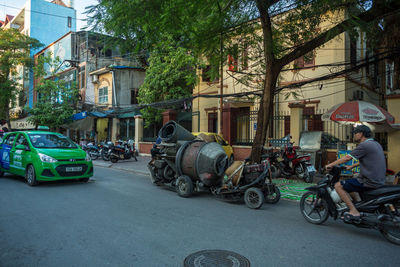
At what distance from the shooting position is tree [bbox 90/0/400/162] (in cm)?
715

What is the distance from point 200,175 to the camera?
7.80 metres

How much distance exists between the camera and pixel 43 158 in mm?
8344

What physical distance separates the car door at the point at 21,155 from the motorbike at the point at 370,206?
26.3 feet

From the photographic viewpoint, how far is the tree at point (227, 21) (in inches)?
281

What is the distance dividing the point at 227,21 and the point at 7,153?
8478 millimetres

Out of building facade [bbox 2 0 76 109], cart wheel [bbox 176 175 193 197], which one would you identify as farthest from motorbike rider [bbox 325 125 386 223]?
building facade [bbox 2 0 76 109]

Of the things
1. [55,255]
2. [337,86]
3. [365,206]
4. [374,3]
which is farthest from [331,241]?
[337,86]

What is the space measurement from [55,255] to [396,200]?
484 cm

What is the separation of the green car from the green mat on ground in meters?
6.08

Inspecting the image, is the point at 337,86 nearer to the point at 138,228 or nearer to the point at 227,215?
the point at 227,215

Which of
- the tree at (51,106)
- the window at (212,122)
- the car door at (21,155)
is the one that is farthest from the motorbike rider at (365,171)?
the tree at (51,106)

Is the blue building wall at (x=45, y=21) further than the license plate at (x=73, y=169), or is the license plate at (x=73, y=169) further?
the blue building wall at (x=45, y=21)

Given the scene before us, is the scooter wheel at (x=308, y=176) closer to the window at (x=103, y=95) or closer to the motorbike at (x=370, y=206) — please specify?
the motorbike at (x=370, y=206)

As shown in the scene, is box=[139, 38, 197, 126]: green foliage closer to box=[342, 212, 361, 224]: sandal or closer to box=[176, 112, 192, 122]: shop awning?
box=[176, 112, 192, 122]: shop awning
